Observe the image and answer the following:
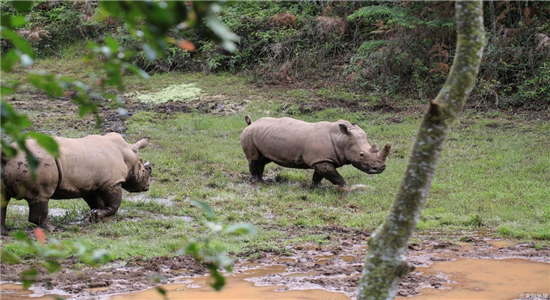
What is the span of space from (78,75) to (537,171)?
1506 cm

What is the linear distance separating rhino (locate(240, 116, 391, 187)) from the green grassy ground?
375 millimetres

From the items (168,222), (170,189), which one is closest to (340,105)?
(170,189)

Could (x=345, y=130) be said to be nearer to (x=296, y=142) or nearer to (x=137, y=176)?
(x=296, y=142)

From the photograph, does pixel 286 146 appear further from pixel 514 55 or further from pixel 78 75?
pixel 78 75

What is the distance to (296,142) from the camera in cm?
1234

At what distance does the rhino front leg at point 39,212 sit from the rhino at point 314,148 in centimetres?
476

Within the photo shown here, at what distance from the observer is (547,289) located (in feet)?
21.6

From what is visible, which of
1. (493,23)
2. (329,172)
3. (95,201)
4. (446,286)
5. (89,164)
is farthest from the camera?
(493,23)

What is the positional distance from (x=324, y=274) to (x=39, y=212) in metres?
3.82

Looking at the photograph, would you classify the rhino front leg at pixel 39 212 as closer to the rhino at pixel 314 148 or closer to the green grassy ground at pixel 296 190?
the green grassy ground at pixel 296 190

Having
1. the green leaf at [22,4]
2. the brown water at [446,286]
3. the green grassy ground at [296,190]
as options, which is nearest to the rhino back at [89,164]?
the green grassy ground at [296,190]

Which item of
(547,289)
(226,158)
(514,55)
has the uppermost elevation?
(514,55)

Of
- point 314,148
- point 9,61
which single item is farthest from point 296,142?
point 9,61

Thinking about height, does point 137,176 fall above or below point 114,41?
below
